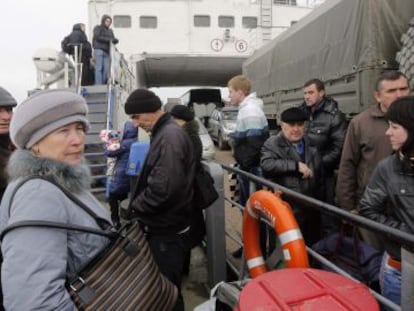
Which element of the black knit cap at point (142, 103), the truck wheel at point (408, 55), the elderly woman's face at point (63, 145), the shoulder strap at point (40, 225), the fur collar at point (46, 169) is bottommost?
the shoulder strap at point (40, 225)

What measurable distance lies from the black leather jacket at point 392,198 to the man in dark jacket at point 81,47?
945 centimetres

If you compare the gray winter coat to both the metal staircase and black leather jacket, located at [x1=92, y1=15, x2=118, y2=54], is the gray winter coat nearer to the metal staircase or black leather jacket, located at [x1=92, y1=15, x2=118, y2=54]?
the metal staircase

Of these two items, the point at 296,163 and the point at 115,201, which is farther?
the point at 115,201

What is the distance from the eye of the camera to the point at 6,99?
2.91 m

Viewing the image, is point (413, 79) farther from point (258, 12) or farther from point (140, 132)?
point (258, 12)

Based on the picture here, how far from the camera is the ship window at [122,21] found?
19094mm

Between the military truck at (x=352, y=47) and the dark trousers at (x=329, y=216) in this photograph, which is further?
the military truck at (x=352, y=47)

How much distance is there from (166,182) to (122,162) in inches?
120

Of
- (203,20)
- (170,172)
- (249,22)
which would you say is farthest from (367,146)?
(249,22)

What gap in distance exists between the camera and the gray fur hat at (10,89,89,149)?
4.96ft

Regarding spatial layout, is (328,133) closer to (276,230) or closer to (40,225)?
(276,230)

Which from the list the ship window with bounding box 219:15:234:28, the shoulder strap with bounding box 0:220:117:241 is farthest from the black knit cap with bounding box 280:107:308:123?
the ship window with bounding box 219:15:234:28

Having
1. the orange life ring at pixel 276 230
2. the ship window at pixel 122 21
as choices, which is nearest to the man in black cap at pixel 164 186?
the orange life ring at pixel 276 230

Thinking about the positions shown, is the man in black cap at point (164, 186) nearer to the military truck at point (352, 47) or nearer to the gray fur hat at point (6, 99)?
the gray fur hat at point (6, 99)
